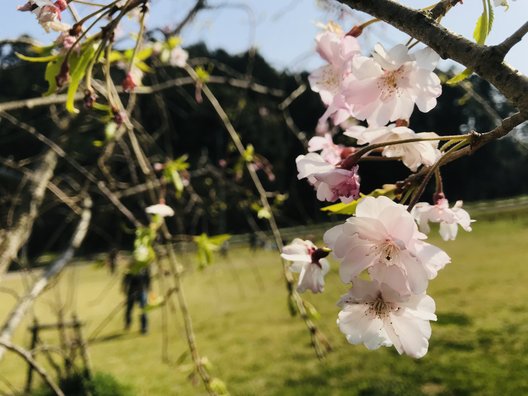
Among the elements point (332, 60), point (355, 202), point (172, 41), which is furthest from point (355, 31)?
point (172, 41)

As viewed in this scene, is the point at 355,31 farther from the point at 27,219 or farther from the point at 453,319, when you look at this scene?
the point at 453,319

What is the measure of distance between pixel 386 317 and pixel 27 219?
100 centimetres

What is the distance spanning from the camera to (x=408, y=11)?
0.87 feet

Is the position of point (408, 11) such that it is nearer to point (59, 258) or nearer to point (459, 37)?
point (459, 37)

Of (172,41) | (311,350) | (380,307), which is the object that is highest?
(172,41)

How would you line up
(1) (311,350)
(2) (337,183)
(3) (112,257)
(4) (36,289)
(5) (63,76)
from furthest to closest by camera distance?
(1) (311,350)
(3) (112,257)
(4) (36,289)
(5) (63,76)
(2) (337,183)

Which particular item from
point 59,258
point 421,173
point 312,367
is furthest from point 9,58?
point 312,367

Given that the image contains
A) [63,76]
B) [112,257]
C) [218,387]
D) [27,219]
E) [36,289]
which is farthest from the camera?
[112,257]

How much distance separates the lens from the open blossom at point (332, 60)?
0.40m

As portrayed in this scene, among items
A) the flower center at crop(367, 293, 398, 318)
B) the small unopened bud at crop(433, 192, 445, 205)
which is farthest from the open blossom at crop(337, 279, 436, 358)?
the small unopened bud at crop(433, 192, 445, 205)

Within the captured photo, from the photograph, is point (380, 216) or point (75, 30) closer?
point (380, 216)

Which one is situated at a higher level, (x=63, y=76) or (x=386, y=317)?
(x=63, y=76)

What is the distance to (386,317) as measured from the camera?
357 millimetres

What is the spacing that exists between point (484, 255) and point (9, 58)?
6.45 metres
